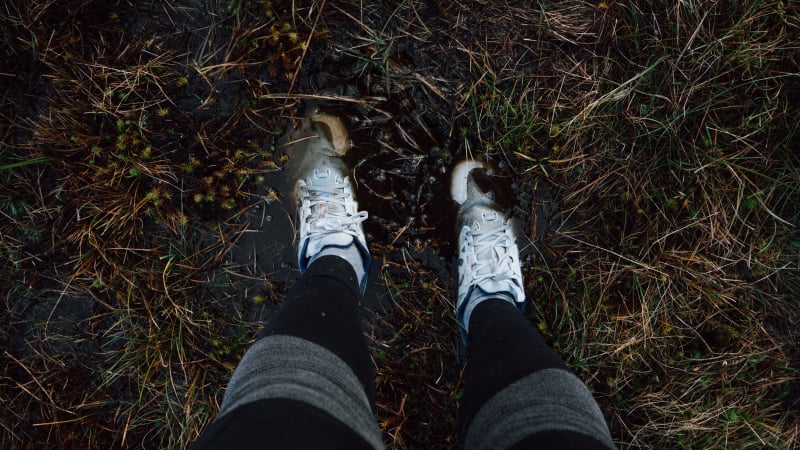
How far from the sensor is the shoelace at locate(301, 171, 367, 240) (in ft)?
7.71

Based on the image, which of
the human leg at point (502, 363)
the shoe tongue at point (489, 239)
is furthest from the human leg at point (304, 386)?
the shoe tongue at point (489, 239)

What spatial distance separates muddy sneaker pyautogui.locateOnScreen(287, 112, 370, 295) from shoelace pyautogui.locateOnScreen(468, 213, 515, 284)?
22.8 inches

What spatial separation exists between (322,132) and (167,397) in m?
1.64

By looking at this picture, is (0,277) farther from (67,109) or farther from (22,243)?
(67,109)

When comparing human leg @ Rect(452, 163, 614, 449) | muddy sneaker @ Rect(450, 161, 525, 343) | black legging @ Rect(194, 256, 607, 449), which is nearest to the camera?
black legging @ Rect(194, 256, 607, 449)

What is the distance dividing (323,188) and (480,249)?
2.96 ft

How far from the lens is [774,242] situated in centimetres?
234

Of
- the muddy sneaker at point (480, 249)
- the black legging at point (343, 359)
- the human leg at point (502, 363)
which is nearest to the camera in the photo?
the black legging at point (343, 359)


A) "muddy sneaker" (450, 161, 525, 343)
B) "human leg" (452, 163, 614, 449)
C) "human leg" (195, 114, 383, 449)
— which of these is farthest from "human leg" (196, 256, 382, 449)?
"muddy sneaker" (450, 161, 525, 343)

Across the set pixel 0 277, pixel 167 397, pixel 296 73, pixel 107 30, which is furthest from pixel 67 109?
pixel 167 397

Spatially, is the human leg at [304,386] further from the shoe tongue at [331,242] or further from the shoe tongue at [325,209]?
the shoe tongue at [325,209]

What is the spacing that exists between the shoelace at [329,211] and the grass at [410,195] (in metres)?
0.12

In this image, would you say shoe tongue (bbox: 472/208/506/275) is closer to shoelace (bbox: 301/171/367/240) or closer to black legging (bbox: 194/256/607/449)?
black legging (bbox: 194/256/607/449)

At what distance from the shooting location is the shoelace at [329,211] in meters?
2.35
